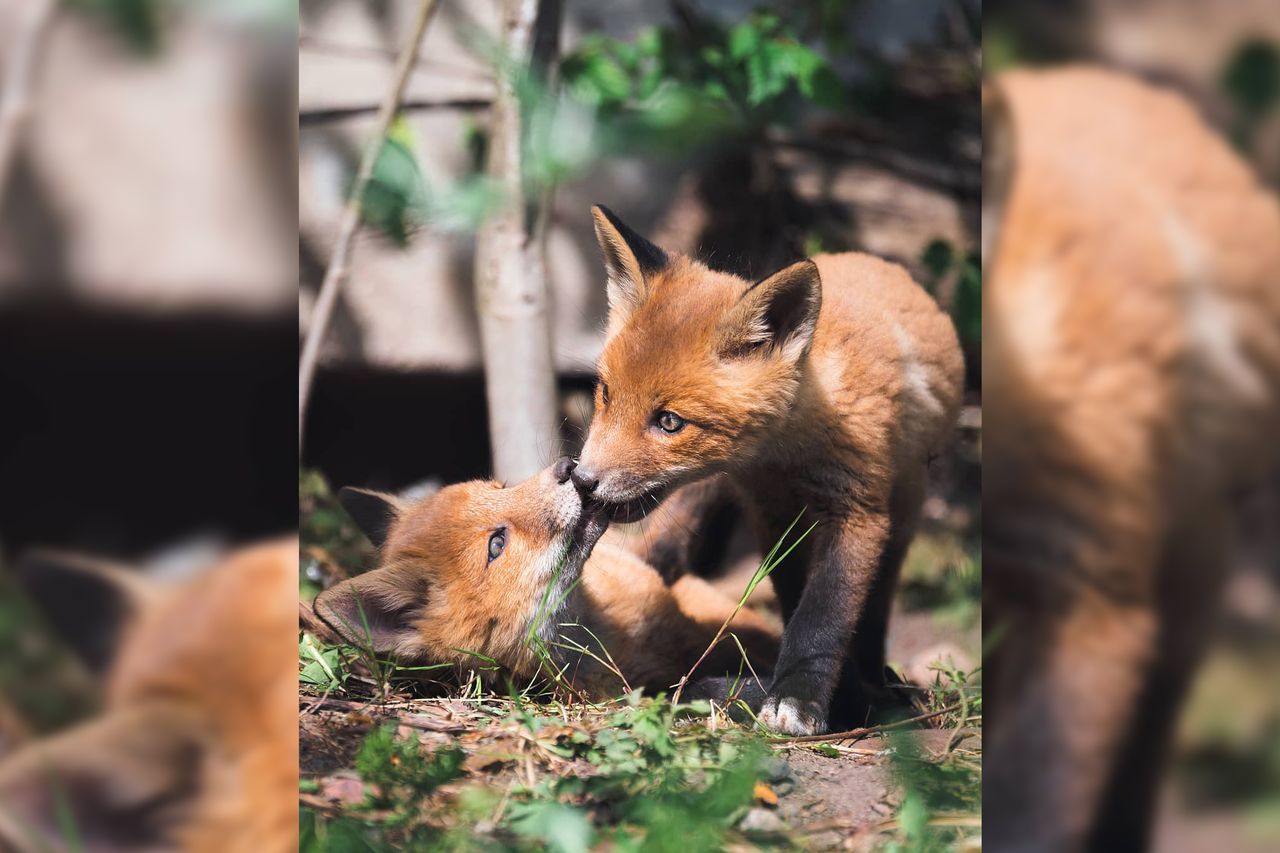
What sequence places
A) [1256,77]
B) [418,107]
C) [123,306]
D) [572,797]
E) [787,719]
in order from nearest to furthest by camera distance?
[1256,77] < [123,306] < [572,797] < [787,719] < [418,107]

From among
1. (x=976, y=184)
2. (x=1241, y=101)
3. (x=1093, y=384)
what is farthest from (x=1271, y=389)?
(x=976, y=184)

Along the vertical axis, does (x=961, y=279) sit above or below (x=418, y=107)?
below

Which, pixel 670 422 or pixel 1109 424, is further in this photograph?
pixel 670 422

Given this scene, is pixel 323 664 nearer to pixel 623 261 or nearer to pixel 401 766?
pixel 401 766

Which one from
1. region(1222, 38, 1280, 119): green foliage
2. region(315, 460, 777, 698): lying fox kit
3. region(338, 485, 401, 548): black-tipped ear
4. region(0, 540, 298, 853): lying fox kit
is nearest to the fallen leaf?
region(0, 540, 298, 853): lying fox kit

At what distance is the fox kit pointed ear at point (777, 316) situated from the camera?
3.14 m

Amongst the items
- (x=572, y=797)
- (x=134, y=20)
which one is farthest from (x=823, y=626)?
(x=134, y=20)

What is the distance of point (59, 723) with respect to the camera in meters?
1.54

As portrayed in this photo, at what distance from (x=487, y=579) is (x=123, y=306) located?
1894 millimetres

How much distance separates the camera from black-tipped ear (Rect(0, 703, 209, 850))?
5.09 ft

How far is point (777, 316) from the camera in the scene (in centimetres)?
326

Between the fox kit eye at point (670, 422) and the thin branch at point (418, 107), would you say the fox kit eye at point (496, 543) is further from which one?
the thin branch at point (418, 107)

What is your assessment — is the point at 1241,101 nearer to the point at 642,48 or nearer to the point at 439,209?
the point at 439,209

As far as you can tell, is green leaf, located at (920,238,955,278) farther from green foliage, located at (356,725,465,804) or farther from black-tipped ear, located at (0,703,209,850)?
black-tipped ear, located at (0,703,209,850)
